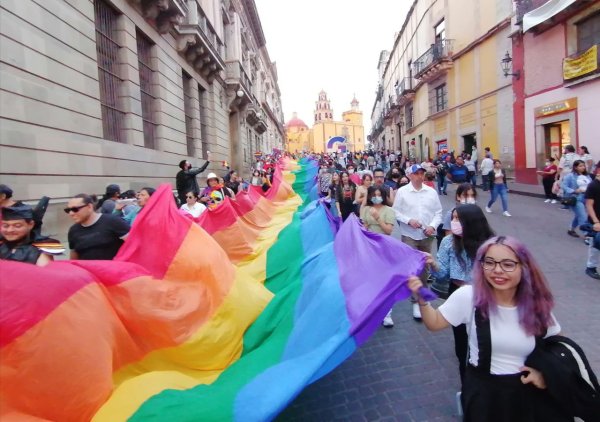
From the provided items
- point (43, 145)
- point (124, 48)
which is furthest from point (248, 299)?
point (124, 48)

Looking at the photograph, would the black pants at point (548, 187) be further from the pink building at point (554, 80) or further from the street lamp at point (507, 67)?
the street lamp at point (507, 67)

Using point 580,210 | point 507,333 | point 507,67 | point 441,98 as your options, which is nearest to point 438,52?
point 441,98

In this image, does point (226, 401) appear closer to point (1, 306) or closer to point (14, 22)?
point (1, 306)

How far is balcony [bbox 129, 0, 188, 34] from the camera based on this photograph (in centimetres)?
1195

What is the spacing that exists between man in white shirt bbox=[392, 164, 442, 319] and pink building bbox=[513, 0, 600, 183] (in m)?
13.1

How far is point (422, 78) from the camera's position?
97.5ft

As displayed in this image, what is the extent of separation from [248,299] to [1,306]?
209 cm

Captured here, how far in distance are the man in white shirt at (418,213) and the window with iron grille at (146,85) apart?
9381 millimetres

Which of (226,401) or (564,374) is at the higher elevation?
(564,374)

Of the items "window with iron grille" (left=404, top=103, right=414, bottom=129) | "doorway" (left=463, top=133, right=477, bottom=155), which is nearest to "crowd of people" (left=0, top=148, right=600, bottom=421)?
"doorway" (left=463, top=133, right=477, bottom=155)

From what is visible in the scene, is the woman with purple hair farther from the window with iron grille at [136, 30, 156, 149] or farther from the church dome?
the church dome

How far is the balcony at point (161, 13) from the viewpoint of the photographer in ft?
39.2

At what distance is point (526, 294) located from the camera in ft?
7.04

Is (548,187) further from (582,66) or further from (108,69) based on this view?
(108,69)
